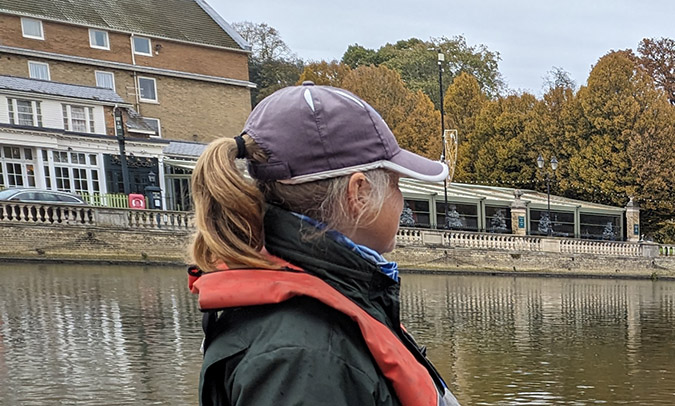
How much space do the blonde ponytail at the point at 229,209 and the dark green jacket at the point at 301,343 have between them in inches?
1.9

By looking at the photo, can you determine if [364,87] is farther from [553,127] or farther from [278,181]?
[278,181]

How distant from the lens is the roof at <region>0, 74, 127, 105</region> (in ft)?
78.2

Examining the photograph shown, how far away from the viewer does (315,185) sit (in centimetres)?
142

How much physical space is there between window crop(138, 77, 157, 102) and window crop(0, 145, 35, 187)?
1045cm

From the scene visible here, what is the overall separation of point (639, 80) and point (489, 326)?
25334mm

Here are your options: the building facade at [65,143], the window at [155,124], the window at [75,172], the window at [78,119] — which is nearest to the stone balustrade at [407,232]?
the building facade at [65,143]

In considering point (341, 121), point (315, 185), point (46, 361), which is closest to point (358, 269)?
point (315, 185)

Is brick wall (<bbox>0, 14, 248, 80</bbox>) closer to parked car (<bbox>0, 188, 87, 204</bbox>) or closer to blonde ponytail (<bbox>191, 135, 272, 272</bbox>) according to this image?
parked car (<bbox>0, 188, 87, 204</bbox>)

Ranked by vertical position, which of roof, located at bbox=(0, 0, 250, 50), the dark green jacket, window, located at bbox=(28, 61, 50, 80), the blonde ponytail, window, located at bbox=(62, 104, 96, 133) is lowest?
the dark green jacket

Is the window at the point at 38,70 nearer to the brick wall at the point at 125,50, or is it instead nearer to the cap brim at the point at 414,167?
the brick wall at the point at 125,50

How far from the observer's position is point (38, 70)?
1149 inches

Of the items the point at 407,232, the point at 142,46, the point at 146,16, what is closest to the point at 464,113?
the point at 407,232

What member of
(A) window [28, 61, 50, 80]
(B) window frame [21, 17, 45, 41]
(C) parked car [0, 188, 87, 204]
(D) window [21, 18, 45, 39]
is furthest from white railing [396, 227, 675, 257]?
(D) window [21, 18, 45, 39]

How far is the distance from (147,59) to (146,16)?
3.17 metres
